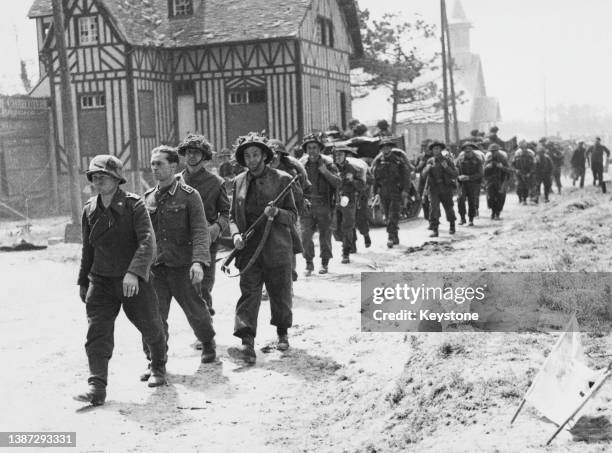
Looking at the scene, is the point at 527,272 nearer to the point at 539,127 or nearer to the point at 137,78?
the point at 137,78

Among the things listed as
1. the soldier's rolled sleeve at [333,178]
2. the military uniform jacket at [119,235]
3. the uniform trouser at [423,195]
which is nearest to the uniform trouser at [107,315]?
the military uniform jacket at [119,235]

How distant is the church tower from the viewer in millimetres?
91375

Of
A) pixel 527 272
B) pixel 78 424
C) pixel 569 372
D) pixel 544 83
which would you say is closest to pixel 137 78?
pixel 527 272

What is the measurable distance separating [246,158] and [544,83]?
103269mm

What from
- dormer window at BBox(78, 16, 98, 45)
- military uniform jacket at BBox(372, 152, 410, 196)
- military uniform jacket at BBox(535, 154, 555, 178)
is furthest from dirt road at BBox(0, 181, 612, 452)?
dormer window at BBox(78, 16, 98, 45)

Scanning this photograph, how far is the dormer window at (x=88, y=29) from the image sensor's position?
87.7ft

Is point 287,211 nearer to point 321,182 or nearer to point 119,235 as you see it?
point 119,235

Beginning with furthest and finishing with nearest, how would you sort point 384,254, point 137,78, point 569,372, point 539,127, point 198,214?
1. point 539,127
2. point 137,78
3. point 384,254
4. point 198,214
5. point 569,372

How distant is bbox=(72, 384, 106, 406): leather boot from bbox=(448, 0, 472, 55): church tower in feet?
289

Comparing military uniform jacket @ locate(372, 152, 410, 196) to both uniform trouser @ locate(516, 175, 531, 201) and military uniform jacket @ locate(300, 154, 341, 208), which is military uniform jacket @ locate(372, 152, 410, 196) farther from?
uniform trouser @ locate(516, 175, 531, 201)

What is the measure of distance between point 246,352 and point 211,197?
148 centimetres

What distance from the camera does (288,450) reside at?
5.75 m

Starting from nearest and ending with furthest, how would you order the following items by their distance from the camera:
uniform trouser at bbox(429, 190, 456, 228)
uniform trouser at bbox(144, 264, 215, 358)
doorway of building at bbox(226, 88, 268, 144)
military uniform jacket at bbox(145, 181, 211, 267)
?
military uniform jacket at bbox(145, 181, 211, 267)
uniform trouser at bbox(144, 264, 215, 358)
uniform trouser at bbox(429, 190, 456, 228)
doorway of building at bbox(226, 88, 268, 144)

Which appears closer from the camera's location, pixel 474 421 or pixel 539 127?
pixel 474 421
